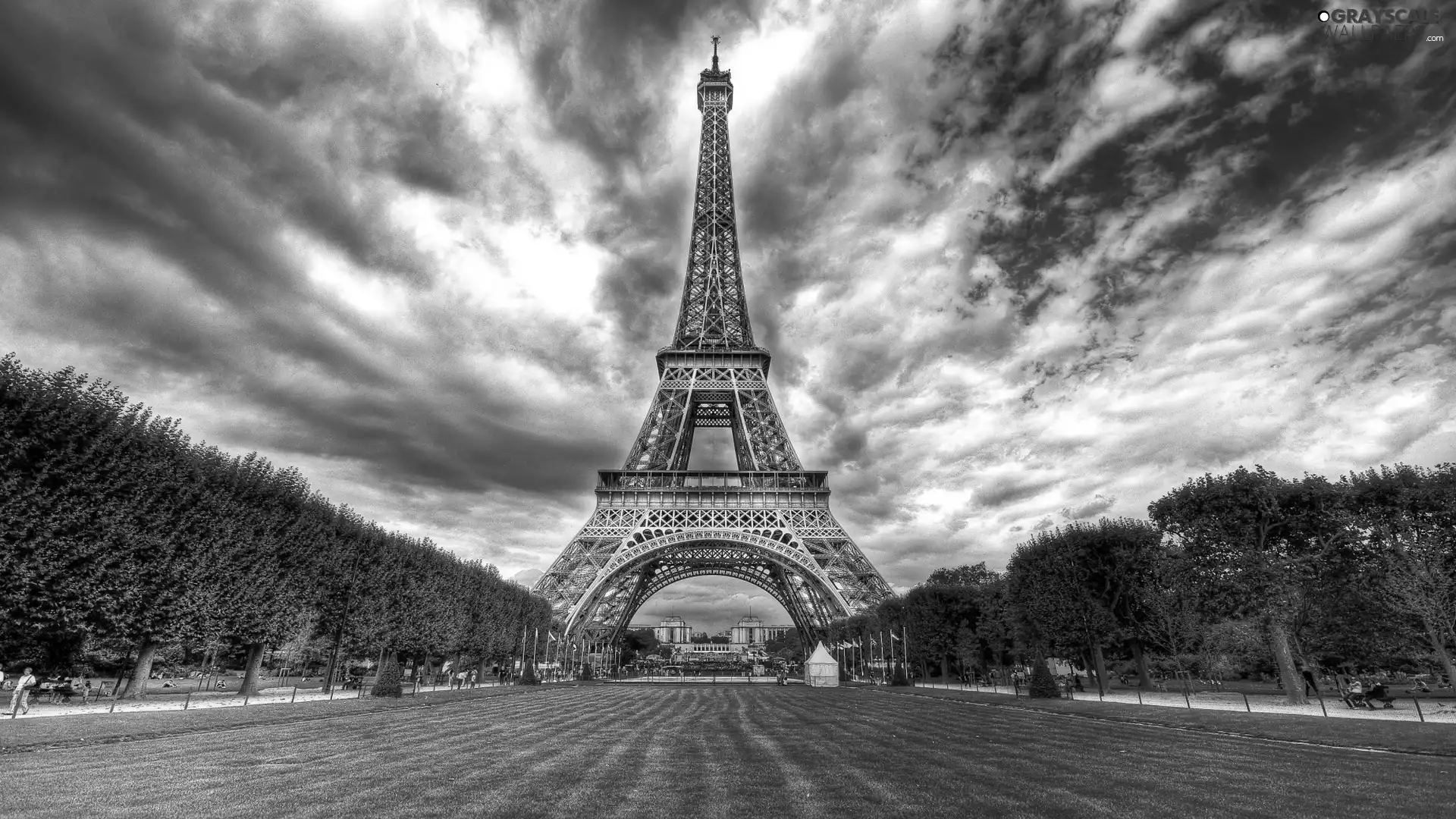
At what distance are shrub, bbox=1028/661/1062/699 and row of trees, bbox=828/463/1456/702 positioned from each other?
2.98m

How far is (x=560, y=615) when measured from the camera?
5469 cm

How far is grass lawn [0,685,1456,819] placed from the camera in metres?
8.41

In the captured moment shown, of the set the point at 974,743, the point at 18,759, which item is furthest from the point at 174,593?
the point at 974,743

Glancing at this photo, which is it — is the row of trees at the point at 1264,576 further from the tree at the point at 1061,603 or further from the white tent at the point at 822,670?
the white tent at the point at 822,670

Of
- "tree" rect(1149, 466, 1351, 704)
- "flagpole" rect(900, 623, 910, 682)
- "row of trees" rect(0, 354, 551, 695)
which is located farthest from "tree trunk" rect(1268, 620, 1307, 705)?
"row of trees" rect(0, 354, 551, 695)

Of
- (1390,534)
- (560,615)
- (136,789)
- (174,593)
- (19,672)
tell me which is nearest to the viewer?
(136,789)

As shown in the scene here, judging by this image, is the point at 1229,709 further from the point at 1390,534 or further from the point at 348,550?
the point at 348,550

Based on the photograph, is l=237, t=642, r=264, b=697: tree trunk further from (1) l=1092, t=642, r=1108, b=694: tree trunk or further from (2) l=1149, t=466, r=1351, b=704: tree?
(2) l=1149, t=466, r=1351, b=704: tree

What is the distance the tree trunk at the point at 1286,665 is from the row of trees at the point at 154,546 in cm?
3981

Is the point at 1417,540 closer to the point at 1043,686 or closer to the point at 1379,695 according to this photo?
the point at 1379,695

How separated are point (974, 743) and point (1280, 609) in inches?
811

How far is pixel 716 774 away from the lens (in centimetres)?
1084

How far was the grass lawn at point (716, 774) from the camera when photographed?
8414 millimetres

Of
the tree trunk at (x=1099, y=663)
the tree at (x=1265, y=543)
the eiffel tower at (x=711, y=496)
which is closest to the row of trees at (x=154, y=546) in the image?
the eiffel tower at (x=711, y=496)
